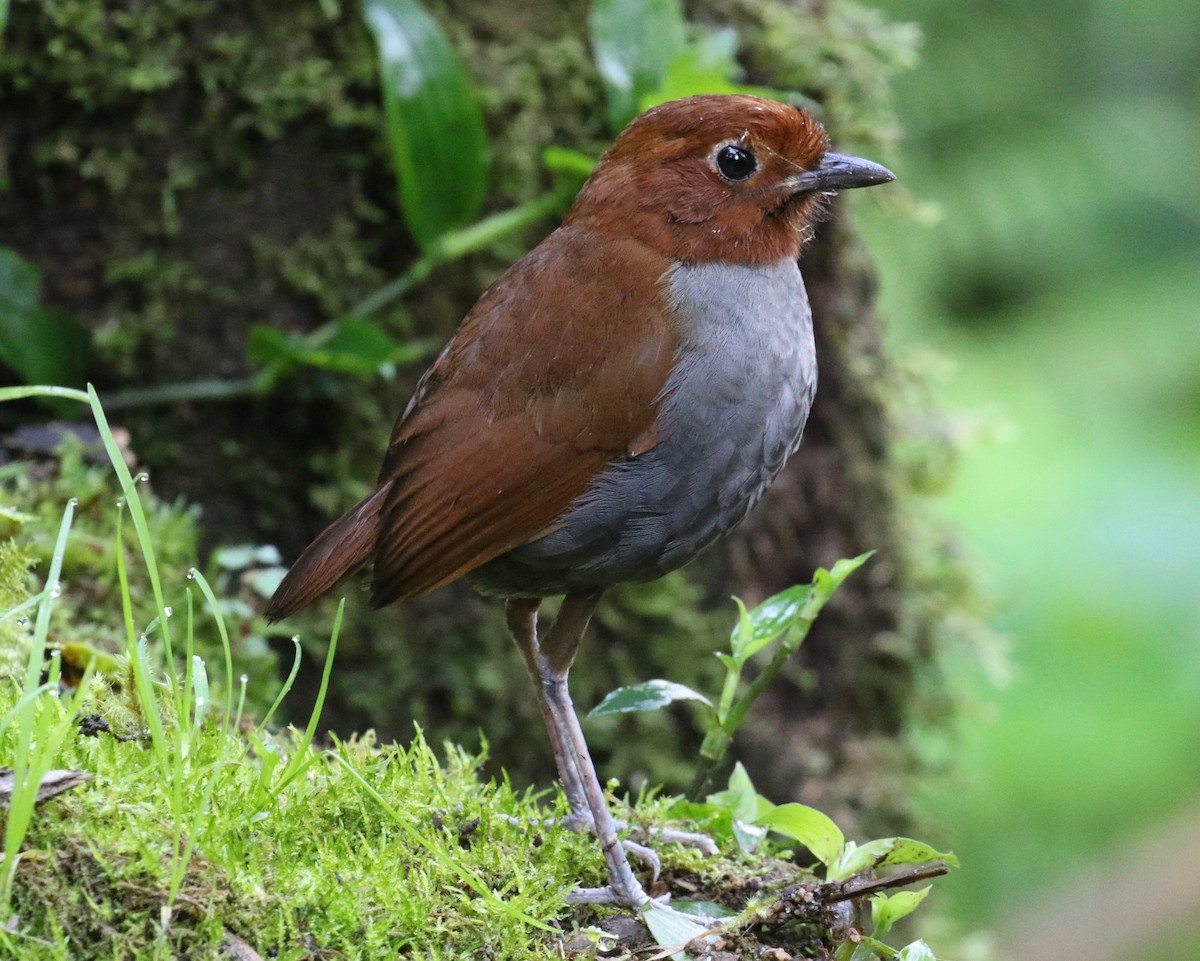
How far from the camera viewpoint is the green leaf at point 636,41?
3.77 metres

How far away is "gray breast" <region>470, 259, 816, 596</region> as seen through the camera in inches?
97.8

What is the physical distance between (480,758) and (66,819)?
0.90m

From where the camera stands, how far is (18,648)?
100.0 inches

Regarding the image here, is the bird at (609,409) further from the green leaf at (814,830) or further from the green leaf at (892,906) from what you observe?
the green leaf at (892,906)

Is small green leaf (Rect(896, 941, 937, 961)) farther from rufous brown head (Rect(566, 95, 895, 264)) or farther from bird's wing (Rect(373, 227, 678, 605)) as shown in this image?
rufous brown head (Rect(566, 95, 895, 264))

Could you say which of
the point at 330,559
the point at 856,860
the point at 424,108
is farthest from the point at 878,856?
A: the point at 424,108

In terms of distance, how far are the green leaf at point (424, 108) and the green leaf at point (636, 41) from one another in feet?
1.32

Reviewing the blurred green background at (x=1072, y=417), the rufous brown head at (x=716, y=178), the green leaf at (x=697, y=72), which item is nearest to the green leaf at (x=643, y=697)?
the rufous brown head at (x=716, y=178)

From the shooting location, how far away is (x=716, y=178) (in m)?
2.74

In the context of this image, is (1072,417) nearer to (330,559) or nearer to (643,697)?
(643,697)

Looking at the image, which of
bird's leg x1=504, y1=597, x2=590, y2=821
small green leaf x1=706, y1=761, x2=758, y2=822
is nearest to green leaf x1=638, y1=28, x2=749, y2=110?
bird's leg x1=504, y1=597, x2=590, y2=821

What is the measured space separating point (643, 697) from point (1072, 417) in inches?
237

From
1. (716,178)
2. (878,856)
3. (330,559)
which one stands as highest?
(716,178)

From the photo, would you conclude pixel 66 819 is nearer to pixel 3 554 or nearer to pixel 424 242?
pixel 3 554
